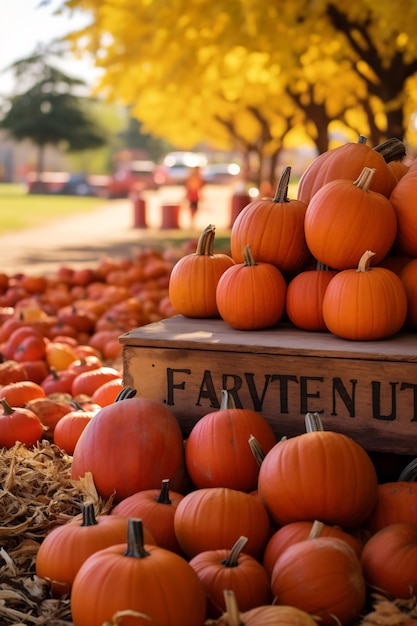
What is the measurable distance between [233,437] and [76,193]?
165 ft

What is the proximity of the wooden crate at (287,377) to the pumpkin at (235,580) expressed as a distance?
0.86 m

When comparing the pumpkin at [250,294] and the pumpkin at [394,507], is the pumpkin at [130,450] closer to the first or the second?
the pumpkin at [250,294]

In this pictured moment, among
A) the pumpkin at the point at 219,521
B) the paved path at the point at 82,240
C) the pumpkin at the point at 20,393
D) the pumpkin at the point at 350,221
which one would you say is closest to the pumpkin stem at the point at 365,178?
the pumpkin at the point at 350,221

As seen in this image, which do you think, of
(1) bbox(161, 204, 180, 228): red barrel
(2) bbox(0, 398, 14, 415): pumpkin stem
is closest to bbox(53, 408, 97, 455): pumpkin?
(2) bbox(0, 398, 14, 415): pumpkin stem

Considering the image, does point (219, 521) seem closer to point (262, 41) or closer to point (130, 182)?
point (262, 41)

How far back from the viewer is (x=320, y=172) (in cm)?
357

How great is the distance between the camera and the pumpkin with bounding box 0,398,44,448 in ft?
12.0

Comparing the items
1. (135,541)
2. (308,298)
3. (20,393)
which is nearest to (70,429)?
(20,393)

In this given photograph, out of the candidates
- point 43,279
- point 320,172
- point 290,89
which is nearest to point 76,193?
point 290,89

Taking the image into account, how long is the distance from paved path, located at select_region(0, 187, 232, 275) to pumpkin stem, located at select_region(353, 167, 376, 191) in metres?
9.09

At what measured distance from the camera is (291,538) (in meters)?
2.40

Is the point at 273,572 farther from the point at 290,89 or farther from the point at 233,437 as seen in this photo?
the point at 290,89

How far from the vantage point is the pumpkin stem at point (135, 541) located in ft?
6.86

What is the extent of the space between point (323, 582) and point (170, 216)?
69.2 feet
